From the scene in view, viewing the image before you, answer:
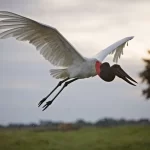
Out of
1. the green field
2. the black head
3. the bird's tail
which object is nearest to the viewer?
the black head

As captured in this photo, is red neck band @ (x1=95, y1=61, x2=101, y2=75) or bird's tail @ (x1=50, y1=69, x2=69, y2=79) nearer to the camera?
red neck band @ (x1=95, y1=61, x2=101, y2=75)

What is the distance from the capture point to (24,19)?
1.49 metres

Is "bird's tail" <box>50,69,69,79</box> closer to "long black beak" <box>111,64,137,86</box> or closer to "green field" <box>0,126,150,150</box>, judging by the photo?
"long black beak" <box>111,64,137,86</box>

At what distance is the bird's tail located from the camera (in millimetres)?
1595

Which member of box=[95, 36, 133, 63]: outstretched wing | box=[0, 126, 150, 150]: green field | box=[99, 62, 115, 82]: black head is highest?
box=[95, 36, 133, 63]: outstretched wing

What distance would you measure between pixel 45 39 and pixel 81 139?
61.7 inches

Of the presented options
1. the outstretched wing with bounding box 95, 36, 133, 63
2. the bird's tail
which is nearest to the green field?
the outstretched wing with bounding box 95, 36, 133, 63

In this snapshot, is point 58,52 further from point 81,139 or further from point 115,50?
point 81,139

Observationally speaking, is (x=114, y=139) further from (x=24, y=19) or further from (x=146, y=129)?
(x=24, y=19)

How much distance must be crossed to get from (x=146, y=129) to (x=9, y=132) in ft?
2.90

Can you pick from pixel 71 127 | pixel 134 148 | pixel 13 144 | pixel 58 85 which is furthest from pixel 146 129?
pixel 58 85

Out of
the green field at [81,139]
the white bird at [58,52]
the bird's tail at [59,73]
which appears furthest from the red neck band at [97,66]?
the green field at [81,139]

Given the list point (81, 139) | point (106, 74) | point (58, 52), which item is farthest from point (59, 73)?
point (81, 139)

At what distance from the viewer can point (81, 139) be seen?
3055mm
